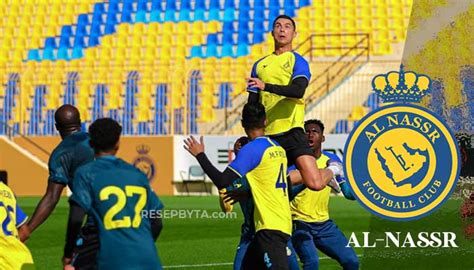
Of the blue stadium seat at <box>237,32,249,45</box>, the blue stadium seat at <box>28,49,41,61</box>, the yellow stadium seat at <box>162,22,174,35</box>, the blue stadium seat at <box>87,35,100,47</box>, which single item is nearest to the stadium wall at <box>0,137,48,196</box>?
the blue stadium seat at <box>28,49,41,61</box>

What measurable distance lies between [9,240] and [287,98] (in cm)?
334

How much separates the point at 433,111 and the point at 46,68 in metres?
15.3

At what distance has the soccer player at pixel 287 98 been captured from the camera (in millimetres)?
9711

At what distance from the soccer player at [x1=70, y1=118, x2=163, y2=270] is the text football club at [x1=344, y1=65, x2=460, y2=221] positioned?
34.4 feet

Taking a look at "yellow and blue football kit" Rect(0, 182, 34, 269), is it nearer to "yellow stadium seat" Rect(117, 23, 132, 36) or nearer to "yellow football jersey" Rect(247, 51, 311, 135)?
"yellow football jersey" Rect(247, 51, 311, 135)

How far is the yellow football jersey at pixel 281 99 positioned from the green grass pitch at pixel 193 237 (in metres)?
3.80

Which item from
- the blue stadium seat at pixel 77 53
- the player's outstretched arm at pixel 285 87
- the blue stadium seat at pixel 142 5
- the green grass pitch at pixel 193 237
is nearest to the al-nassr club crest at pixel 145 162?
the green grass pitch at pixel 193 237

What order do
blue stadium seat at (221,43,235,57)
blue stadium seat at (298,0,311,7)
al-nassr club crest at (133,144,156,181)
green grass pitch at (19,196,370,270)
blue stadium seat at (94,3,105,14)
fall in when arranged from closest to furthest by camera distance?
green grass pitch at (19,196,370,270) < al-nassr club crest at (133,144,156,181) < blue stadium seat at (221,43,235,57) < blue stadium seat at (298,0,311,7) < blue stadium seat at (94,3,105,14)

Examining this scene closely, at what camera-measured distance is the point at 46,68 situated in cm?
3369

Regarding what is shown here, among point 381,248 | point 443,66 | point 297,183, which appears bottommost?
point 381,248

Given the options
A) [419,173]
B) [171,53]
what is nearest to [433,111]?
[419,173]

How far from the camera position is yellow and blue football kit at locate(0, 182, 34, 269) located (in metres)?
7.32

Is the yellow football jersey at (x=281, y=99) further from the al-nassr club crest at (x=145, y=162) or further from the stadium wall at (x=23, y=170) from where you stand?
the stadium wall at (x=23, y=170)

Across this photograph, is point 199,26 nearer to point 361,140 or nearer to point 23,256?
point 361,140
